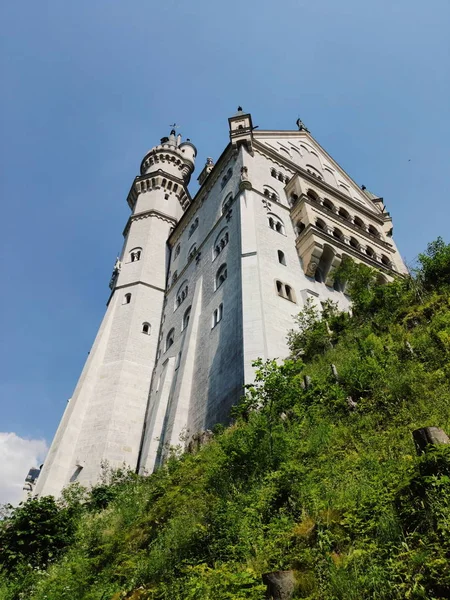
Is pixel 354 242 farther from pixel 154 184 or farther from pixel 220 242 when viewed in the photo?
pixel 154 184

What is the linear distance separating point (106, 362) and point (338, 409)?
19649 mm

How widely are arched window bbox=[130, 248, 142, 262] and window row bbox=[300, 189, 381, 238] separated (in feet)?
45.0

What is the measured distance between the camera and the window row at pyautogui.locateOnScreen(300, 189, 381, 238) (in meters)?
28.3

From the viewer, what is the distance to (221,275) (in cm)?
2311

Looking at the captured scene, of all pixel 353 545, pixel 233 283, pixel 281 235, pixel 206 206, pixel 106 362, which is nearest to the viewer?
pixel 353 545

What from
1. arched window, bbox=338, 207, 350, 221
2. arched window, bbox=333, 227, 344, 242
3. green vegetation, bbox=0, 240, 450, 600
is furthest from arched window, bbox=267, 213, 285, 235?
green vegetation, bbox=0, 240, 450, 600

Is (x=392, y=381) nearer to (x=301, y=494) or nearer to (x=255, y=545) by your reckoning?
(x=301, y=494)

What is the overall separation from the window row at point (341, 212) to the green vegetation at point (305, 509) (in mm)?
14893

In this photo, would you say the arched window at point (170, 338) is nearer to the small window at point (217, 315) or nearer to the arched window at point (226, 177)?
the small window at point (217, 315)

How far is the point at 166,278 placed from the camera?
111 ft

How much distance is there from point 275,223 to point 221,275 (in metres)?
4.58

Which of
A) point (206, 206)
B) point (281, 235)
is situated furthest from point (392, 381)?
point (206, 206)

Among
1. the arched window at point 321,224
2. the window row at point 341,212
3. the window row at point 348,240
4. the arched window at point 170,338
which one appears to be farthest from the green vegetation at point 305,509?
the window row at point 341,212

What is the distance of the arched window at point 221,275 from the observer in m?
22.6
